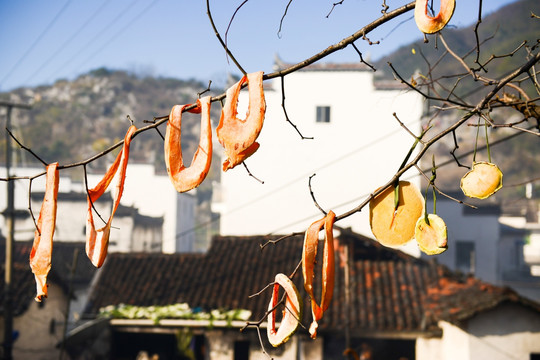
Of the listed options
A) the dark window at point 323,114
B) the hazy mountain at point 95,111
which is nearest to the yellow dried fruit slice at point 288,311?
the dark window at point 323,114

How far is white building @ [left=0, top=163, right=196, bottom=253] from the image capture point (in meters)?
25.6

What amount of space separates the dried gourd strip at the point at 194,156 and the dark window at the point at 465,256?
3057cm

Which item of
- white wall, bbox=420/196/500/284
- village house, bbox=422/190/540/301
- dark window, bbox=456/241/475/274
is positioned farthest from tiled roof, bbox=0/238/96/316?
dark window, bbox=456/241/475/274

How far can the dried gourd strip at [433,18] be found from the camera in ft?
6.97

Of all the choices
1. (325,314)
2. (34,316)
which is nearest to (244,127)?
(325,314)

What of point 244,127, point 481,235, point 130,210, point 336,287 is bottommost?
point 336,287

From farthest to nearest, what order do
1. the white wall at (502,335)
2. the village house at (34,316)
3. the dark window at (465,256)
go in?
the dark window at (465,256)
the village house at (34,316)
the white wall at (502,335)

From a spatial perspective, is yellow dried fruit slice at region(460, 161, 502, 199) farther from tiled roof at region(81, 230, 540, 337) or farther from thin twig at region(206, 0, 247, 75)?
tiled roof at region(81, 230, 540, 337)

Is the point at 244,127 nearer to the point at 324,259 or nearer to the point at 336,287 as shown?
the point at 324,259

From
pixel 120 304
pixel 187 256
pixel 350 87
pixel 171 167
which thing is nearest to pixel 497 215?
pixel 350 87

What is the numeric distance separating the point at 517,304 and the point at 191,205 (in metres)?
28.4

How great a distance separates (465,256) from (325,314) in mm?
20388

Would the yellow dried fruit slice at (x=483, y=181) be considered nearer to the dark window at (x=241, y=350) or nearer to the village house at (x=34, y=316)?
the dark window at (x=241, y=350)

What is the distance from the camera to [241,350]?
13.2m
